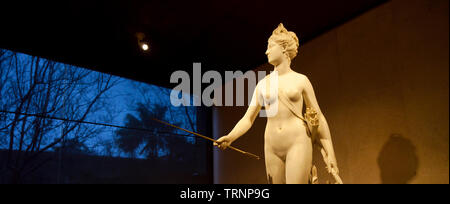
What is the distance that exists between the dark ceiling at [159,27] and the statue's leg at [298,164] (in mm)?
2352

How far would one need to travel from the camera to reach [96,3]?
4.46m

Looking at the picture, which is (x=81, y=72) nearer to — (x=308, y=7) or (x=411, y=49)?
(x=308, y=7)

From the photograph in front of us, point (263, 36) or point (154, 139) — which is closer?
point (263, 36)

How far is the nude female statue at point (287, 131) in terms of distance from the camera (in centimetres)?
297

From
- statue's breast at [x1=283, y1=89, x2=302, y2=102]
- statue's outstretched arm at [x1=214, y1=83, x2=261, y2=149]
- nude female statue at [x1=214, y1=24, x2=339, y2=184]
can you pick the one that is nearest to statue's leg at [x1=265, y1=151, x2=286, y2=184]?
nude female statue at [x1=214, y1=24, x2=339, y2=184]

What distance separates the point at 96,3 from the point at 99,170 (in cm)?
299

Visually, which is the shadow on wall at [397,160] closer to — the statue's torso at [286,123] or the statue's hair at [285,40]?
the statue's torso at [286,123]

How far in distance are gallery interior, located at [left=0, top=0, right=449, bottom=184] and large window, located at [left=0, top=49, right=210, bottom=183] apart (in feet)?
0.07

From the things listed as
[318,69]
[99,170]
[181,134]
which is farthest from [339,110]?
[99,170]

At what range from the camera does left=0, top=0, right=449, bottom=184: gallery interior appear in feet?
12.7

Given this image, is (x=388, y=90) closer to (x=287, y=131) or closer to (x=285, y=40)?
(x=285, y=40)

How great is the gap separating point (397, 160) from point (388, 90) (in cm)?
86

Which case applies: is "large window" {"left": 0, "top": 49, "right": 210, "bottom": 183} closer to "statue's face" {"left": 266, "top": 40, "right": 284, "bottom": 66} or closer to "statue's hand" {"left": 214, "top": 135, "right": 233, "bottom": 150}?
"statue's hand" {"left": 214, "top": 135, "right": 233, "bottom": 150}

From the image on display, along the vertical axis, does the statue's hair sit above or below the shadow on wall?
above
